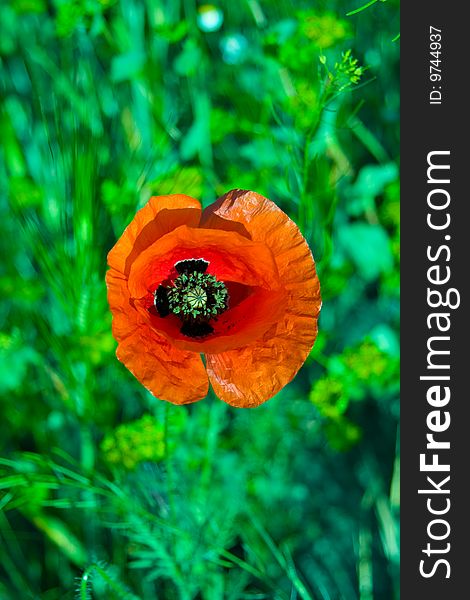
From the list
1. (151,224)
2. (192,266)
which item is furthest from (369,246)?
(151,224)

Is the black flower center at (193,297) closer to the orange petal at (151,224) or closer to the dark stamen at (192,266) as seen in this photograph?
the dark stamen at (192,266)

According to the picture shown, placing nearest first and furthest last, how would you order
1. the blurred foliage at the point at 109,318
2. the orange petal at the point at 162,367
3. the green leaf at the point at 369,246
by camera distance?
the orange petal at the point at 162,367, the blurred foliage at the point at 109,318, the green leaf at the point at 369,246

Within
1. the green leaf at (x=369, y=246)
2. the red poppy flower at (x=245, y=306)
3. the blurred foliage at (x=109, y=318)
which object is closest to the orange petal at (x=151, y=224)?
the red poppy flower at (x=245, y=306)

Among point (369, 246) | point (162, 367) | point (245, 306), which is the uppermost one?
point (369, 246)

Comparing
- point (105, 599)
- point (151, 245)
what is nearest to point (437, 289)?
point (151, 245)

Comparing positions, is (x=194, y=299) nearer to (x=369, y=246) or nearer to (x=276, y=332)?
(x=276, y=332)

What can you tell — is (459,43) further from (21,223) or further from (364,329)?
(21,223)

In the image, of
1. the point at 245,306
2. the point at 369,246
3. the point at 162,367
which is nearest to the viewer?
the point at 162,367

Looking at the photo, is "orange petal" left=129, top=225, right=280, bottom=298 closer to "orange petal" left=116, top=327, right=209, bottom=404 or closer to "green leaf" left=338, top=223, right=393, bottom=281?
"orange petal" left=116, top=327, right=209, bottom=404
